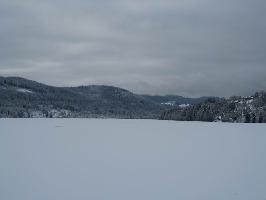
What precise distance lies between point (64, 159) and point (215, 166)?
13175mm

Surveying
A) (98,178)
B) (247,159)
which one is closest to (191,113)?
(247,159)

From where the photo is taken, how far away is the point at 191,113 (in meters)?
198

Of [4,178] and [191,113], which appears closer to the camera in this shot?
[4,178]

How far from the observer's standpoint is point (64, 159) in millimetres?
37594

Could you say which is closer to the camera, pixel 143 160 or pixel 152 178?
pixel 152 178

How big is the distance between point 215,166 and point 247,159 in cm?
574

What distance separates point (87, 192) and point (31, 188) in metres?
3.14

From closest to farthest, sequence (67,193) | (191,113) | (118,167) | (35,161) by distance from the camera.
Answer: (67,193), (118,167), (35,161), (191,113)

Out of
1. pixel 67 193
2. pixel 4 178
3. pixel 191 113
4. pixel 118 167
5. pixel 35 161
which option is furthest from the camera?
pixel 191 113

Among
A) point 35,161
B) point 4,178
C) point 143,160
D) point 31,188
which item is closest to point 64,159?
point 35,161

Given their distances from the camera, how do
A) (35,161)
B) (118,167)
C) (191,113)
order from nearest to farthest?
(118,167) → (35,161) → (191,113)

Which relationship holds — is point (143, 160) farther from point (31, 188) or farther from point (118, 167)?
point (31, 188)

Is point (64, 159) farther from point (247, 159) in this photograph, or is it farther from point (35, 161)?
point (247, 159)

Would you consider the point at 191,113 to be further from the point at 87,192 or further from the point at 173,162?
the point at 87,192
